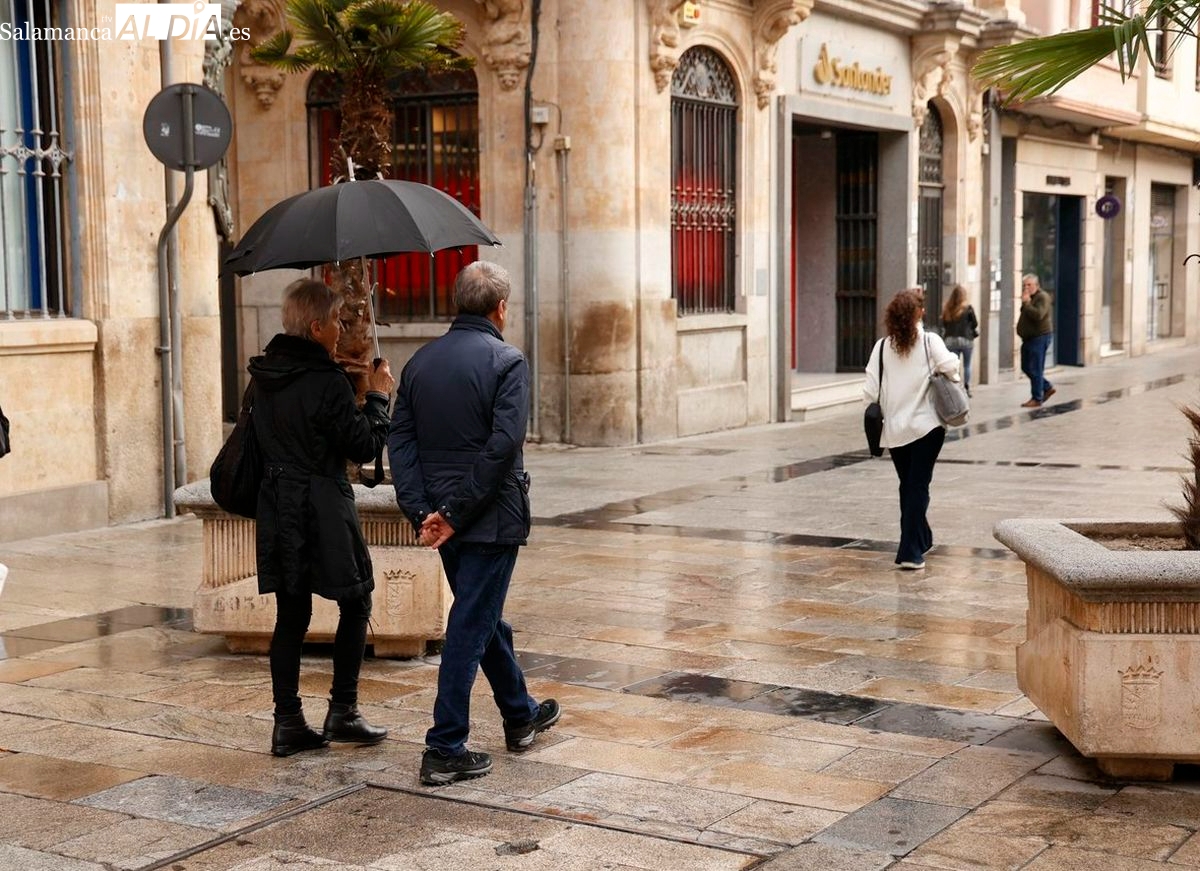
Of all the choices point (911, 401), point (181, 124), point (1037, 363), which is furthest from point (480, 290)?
point (1037, 363)

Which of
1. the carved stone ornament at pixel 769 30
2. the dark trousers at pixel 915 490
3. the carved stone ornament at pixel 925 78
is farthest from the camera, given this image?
the carved stone ornament at pixel 925 78

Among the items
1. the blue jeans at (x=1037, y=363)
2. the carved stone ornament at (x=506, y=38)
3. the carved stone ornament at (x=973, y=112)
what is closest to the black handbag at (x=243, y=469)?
the carved stone ornament at (x=506, y=38)

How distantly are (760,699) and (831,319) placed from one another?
17603 mm

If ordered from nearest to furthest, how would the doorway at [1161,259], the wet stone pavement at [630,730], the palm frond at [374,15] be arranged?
the wet stone pavement at [630,730], the palm frond at [374,15], the doorway at [1161,259]

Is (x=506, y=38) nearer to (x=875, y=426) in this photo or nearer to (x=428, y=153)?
(x=428, y=153)

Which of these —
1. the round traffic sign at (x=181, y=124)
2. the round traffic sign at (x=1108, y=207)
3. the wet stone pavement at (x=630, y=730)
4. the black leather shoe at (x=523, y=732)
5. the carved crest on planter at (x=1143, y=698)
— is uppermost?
the round traffic sign at (x=1108, y=207)

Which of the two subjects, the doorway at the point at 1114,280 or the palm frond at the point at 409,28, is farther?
the doorway at the point at 1114,280

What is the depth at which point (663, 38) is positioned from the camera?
1705cm

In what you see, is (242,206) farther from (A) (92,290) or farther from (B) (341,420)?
(B) (341,420)

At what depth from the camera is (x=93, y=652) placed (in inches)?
303

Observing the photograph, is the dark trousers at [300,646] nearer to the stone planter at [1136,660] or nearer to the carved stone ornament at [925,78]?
the stone planter at [1136,660]

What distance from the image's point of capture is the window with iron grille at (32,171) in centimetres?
1130

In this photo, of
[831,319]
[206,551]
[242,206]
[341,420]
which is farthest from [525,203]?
[341,420]

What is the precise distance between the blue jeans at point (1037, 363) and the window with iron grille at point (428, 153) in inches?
307
